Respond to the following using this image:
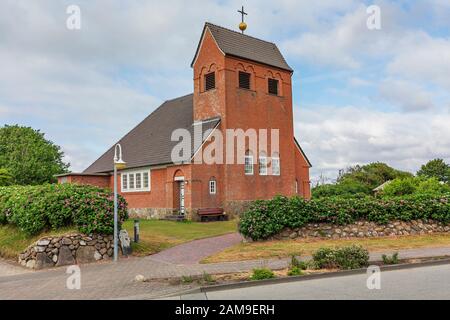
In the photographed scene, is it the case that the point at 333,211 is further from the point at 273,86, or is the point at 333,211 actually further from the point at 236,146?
the point at 273,86

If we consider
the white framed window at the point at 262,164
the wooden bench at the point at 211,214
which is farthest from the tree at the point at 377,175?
the wooden bench at the point at 211,214

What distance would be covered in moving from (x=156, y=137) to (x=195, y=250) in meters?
20.7

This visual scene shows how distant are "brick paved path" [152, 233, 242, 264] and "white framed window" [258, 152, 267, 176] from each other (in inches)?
511

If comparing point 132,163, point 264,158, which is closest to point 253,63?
point 264,158

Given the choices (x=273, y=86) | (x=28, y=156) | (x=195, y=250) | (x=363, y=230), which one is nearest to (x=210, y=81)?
(x=273, y=86)

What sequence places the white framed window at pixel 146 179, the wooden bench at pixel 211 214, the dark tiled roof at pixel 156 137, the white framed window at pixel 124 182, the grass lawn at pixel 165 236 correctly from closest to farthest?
the grass lawn at pixel 165 236, the wooden bench at pixel 211 214, the dark tiled roof at pixel 156 137, the white framed window at pixel 146 179, the white framed window at pixel 124 182

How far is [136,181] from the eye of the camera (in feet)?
116

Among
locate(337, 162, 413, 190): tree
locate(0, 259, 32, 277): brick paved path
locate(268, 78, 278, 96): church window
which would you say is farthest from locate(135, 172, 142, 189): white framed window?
→ locate(337, 162, 413, 190): tree

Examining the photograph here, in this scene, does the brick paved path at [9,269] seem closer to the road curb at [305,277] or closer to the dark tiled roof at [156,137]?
the road curb at [305,277]

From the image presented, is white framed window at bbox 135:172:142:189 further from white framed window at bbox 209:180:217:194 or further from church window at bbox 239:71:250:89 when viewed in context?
church window at bbox 239:71:250:89

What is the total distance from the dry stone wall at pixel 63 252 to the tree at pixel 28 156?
3320cm

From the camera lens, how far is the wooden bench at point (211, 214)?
2927cm
